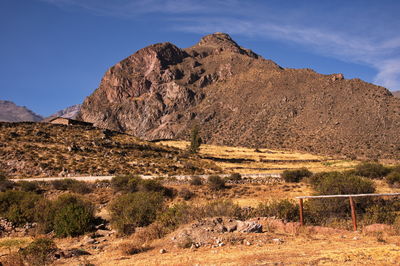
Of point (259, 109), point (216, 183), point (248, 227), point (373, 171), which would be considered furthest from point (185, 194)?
point (259, 109)

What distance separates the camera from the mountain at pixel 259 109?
289ft

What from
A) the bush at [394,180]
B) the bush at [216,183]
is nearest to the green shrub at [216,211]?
the bush at [216,183]

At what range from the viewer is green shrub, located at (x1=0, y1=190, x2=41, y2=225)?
18562mm

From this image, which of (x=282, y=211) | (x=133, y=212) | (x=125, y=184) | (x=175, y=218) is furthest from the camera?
(x=125, y=184)

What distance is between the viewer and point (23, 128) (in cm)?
5212

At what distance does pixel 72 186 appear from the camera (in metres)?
28.3

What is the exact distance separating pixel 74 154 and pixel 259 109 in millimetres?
92453

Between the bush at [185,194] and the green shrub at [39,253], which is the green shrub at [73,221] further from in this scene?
the bush at [185,194]

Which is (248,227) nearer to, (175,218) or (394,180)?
(175,218)

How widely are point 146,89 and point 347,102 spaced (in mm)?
132272

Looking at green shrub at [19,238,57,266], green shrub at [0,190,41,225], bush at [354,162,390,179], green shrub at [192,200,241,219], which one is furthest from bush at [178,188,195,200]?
bush at [354,162,390,179]

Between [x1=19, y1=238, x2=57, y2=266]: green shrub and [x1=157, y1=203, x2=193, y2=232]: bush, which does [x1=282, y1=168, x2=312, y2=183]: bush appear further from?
[x1=19, y1=238, x2=57, y2=266]: green shrub

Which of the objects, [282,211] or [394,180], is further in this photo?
[394,180]

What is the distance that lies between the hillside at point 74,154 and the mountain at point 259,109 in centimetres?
5201
